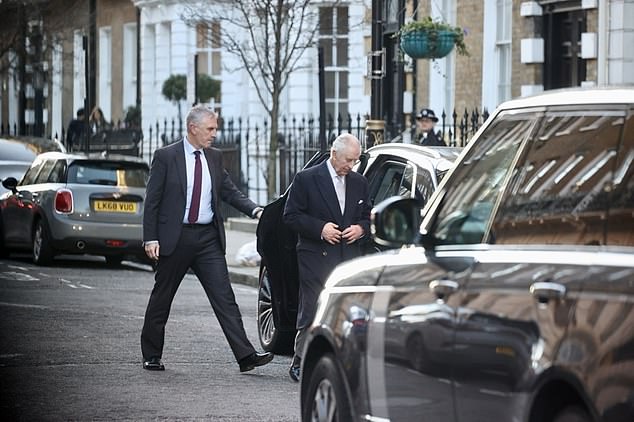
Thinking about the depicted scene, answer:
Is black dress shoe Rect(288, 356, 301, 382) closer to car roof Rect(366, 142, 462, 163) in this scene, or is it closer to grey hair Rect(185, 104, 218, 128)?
car roof Rect(366, 142, 462, 163)

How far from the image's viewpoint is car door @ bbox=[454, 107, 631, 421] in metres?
5.56

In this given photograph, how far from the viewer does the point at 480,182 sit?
657cm

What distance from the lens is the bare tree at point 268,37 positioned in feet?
89.0

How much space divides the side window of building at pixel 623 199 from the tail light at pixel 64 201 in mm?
16436

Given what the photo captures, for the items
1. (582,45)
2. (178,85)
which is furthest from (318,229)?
(178,85)

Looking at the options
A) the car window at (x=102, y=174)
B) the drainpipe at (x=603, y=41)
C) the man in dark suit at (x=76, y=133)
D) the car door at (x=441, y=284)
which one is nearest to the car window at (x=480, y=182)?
the car door at (x=441, y=284)

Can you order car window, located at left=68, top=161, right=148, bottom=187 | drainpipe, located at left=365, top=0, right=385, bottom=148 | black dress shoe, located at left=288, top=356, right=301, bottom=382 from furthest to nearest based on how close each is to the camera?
1. car window, located at left=68, top=161, right=148, bottom=187
2. drainpipe, located at left=365, top=0, right=385, bottom=148
3. black dress shoe, located at left=288, top=356, right=301, bottom=382

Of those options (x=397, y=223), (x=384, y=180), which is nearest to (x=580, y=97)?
(x=397, y=223)

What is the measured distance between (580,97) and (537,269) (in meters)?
0.69

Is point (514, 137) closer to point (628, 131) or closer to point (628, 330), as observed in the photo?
point (628, 131)

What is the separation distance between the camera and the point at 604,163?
19.1ft

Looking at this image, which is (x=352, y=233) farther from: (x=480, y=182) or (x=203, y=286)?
(x=480, y=182)

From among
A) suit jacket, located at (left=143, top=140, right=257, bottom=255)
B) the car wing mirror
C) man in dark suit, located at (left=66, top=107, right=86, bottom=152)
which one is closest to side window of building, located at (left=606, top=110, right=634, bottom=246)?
the car wing mirror

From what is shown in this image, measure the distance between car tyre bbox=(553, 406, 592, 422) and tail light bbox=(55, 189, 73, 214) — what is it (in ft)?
54.2
